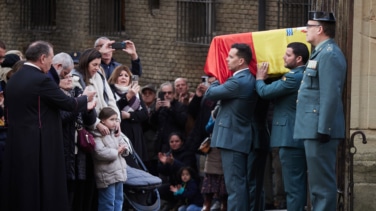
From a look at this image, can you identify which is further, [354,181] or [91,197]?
[91,197]

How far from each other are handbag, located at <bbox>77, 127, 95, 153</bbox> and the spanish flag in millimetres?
1674

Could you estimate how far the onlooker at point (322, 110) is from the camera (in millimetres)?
13750

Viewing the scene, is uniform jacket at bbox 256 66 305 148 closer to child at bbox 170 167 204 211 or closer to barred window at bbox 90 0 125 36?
child at bbox 170 167 204 211

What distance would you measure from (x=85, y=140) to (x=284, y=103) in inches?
84.6

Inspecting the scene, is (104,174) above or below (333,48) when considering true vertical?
below

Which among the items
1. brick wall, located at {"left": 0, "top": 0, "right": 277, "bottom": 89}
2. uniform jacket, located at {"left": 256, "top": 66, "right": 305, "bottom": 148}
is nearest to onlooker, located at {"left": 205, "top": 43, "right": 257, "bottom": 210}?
uniform jacket, located at {"left": 256, "top": 66, "right": 305, "bottom": 148}

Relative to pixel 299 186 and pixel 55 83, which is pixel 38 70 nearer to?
pixel 55 83

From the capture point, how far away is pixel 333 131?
45.5 feet

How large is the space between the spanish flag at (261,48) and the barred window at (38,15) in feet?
45.3

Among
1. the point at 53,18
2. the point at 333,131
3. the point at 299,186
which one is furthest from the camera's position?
the point at 53,18

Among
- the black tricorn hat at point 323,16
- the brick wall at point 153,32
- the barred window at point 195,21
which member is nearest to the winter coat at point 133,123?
the black tricorn hat at point 323,16

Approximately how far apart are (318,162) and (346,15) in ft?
5.45

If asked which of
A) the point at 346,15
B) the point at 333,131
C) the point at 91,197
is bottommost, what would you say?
the point at 91,197

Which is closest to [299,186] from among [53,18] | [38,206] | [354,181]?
[354,181]
